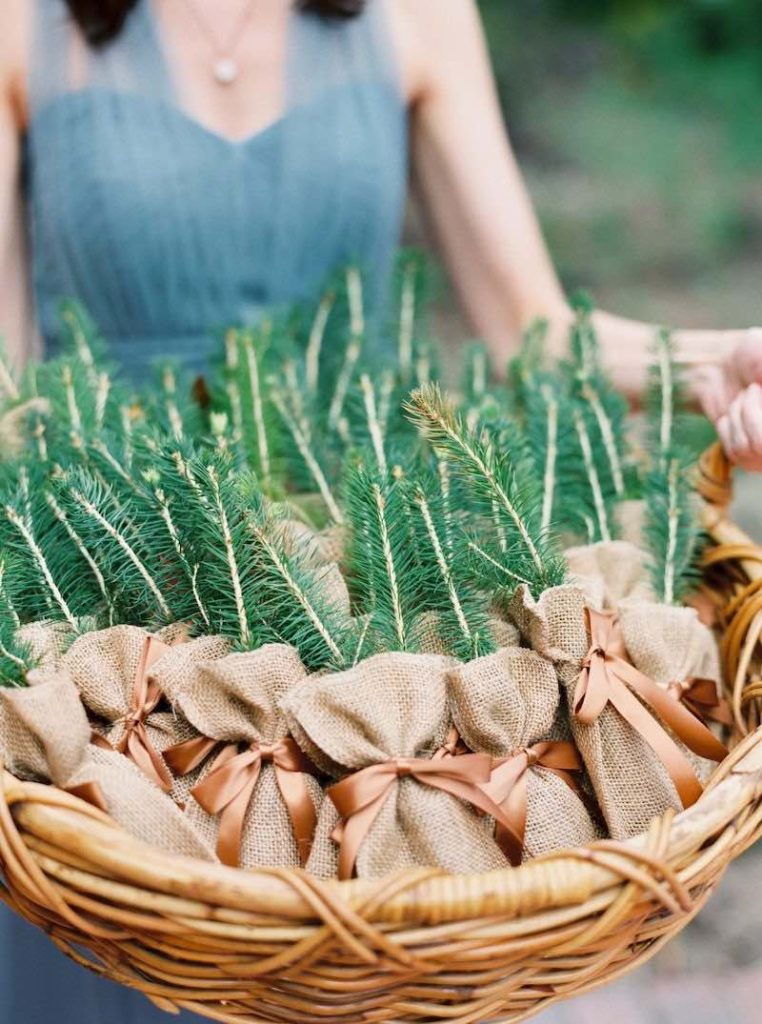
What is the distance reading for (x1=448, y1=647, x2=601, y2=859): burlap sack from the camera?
591 millimetres

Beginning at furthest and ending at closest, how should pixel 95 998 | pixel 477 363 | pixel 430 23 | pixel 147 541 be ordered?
pixel 430 23, pixel 477 363, pixel 95 998, pixel 147 541

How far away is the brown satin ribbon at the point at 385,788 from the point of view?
550mm

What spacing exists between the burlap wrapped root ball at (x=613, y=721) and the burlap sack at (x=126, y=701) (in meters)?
0.21

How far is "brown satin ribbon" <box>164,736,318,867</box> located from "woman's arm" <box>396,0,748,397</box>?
0.61 meters

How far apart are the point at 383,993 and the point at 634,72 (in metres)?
3.42

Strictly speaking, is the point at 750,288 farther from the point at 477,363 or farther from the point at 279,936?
the point at 279,936

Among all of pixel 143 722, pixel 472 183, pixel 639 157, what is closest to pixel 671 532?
pixel 143 722

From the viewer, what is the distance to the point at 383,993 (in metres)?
0.53

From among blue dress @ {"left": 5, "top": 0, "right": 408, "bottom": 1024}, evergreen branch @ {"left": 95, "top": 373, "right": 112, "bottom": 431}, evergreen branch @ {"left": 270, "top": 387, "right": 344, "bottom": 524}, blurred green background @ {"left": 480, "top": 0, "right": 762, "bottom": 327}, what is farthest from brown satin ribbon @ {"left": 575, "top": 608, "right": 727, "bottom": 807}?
blurred green background @ {"left": 480, "top": 0, "right": 762, "bottom": 327}

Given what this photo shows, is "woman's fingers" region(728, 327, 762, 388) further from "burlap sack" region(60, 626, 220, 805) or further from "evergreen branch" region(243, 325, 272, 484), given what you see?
"burlap sack" region(60, 626, 220, 805)

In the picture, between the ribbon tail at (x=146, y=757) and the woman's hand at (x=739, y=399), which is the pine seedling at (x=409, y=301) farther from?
the ribbon tail at (x=146, y=757)

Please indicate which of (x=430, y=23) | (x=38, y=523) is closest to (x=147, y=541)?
(x=38, y=523)

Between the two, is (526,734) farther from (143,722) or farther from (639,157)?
(639,157)

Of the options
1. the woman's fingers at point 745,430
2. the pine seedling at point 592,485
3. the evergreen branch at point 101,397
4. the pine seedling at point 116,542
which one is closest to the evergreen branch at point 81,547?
the pine seedling at point 116,542
